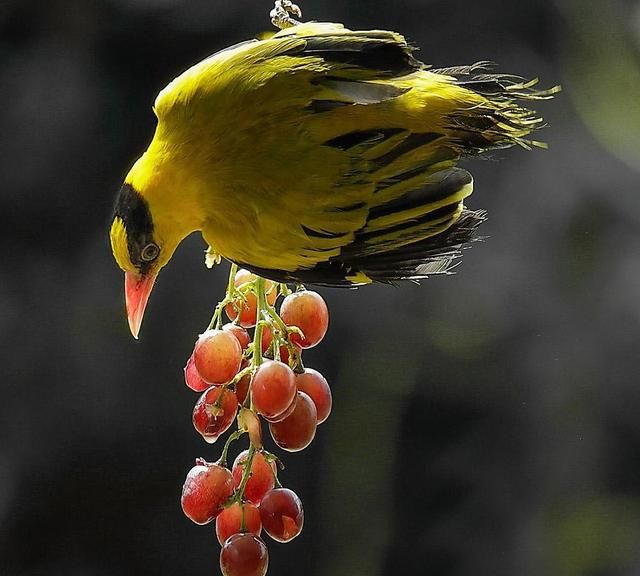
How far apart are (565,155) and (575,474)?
0.66 metres

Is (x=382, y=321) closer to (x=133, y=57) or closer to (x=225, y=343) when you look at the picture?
(x=133, y=57)

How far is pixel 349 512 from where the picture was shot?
1723 millimetres

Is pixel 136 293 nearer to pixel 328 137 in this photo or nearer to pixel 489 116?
pixel 328 137

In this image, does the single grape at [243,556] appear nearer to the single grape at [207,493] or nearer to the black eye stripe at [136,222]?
the single grape at [207,493]

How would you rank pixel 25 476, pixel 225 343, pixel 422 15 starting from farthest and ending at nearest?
pixel 422 15, pixel 25 476, pixel 225 343

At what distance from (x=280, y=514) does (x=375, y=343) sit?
103cm

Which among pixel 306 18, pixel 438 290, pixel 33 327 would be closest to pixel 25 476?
pixel 33 327

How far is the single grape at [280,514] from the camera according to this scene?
721 millimetres

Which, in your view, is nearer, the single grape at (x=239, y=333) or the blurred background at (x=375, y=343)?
the single grape at (x=239, y=333)

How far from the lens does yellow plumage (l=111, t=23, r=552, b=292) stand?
71cm

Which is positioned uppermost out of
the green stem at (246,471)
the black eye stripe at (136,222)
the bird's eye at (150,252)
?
the black eye stripe at (136,222)

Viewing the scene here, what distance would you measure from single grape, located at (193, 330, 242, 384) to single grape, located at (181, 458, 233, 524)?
8cm

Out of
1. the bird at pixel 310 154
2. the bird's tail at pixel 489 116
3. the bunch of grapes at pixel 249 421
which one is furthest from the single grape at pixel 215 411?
the bird's tail at pixel 489 116

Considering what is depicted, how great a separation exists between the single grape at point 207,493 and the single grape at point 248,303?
14 cm
